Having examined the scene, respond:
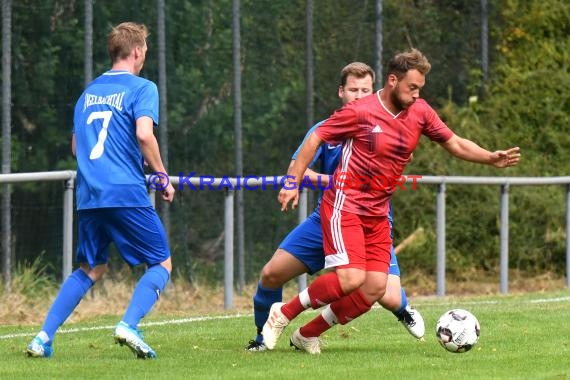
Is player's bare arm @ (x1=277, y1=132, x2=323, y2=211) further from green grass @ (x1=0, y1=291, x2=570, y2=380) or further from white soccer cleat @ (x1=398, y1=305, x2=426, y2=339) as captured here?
white soccer cleat @ (x1=398, y1=305, x2=426, y2=339)

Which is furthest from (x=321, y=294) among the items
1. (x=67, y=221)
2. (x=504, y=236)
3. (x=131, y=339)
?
(x=504, y=236)

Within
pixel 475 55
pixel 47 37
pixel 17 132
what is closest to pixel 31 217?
pixel 17 132

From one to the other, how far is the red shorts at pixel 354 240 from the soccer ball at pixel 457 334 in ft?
1.61

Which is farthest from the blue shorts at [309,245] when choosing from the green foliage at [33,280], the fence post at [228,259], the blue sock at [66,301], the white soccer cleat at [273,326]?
the green foliage at [33,280]

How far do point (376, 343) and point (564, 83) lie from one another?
32.0 feet

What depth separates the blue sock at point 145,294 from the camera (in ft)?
27.2

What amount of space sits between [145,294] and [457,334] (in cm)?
187

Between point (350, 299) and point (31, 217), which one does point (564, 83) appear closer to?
point (31, 217)

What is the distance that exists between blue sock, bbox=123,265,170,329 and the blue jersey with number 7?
428 millimetres

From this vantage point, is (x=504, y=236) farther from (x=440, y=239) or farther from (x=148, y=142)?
(x=148, y=142)

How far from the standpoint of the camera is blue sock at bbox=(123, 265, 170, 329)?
8.28 metres

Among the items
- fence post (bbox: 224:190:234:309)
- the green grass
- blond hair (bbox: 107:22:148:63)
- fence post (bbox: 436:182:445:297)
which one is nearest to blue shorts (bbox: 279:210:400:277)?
the green grass

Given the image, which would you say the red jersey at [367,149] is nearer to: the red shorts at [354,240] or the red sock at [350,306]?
the red shorts at [354,240]

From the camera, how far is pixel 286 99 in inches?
613
